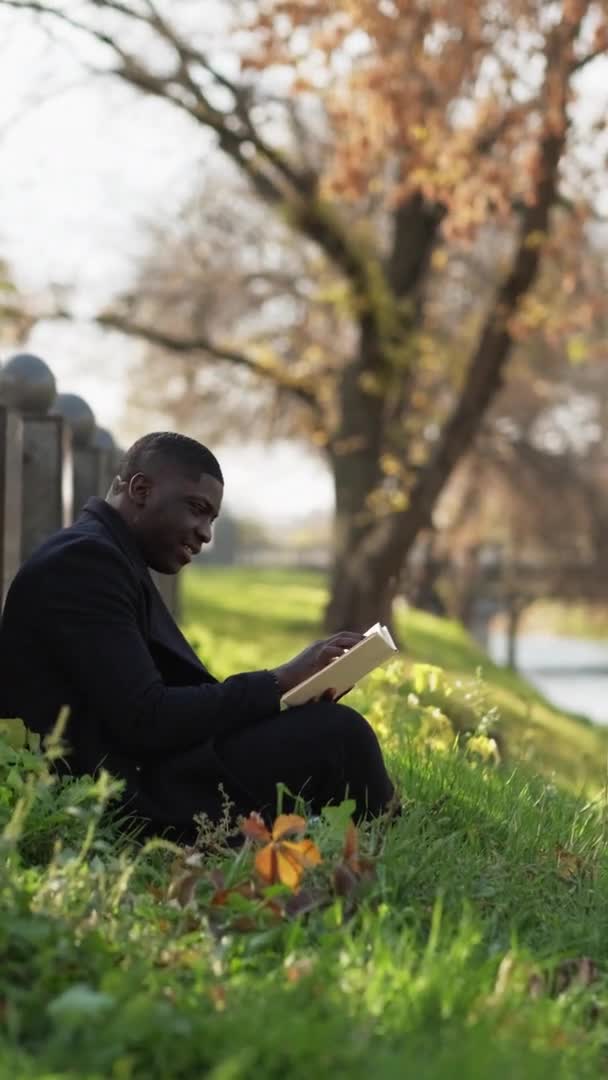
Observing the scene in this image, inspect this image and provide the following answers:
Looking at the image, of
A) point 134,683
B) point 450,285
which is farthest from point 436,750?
point 450,285

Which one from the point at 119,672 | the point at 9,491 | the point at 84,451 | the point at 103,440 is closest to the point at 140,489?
the point at 119,672

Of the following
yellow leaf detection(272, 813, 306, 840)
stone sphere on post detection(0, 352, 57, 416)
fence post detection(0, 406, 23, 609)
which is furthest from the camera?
stone sphere on post detection(0, 352, 57, 416)

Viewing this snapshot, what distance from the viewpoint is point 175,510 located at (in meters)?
4.63

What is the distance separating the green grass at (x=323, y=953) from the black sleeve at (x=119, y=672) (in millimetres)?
237

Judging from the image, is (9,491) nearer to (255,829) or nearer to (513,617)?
(255,829)

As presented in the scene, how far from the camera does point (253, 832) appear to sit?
3.98 metres

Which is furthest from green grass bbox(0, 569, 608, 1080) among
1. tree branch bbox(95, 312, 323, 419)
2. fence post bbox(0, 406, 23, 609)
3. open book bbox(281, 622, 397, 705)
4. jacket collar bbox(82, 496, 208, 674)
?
tree branch bbox(95, 312, 323, 419)

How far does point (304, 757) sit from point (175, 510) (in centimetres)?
76

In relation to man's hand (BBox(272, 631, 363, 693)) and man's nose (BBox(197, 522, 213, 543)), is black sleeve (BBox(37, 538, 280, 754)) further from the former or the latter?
man's nose (BBox(197, 522, 213, 543))

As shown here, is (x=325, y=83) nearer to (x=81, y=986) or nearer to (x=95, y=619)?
(x=95, y=619)

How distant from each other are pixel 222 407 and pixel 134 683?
2574cm

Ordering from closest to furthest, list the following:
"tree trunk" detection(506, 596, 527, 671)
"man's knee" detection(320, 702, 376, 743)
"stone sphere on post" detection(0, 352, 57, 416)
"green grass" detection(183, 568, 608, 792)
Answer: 1. "man's knee" detection(320, 702, 376, 743)
2. "stone sphere on post" detection(0, 352, 57, 416)
3. "green grass" detection(183, 568, 608, 792)
4. "tree trunk" detection(506, 596, 527, 671)

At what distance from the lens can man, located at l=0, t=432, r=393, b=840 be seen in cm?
441

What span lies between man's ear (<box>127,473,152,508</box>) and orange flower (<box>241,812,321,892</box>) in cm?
108
